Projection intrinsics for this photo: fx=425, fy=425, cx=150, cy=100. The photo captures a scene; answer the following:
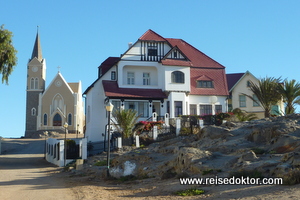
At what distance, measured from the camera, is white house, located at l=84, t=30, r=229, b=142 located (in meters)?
41.2

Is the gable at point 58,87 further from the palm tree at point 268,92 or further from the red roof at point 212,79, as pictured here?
the palm tree at point 268,92

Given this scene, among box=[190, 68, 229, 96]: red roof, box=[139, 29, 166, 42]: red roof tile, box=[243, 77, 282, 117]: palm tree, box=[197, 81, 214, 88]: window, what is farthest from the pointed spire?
box=[243, 77, 282, 117]: palm tree

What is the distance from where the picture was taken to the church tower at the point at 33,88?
256 ft

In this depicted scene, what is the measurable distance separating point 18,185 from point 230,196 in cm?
1075

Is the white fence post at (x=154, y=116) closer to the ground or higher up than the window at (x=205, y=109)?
closer to the ground

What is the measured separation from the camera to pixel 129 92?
41250 mm

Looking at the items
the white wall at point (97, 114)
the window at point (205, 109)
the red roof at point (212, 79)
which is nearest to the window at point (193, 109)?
the window at point (205, 109)

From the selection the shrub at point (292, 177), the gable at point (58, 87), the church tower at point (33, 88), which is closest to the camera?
the shrub at point (292, 177)

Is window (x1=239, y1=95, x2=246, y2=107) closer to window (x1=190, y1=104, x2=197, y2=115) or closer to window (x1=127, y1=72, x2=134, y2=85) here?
window (x1=190, y1=104, x2=197, y2=115)

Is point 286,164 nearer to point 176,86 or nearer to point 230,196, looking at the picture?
point 230,196

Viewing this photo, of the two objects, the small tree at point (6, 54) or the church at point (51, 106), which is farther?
A: the church at point (51, 106)

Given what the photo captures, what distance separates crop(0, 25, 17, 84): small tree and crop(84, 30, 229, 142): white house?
10.4 m

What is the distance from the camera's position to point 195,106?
143ft

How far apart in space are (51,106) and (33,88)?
6.69 m
